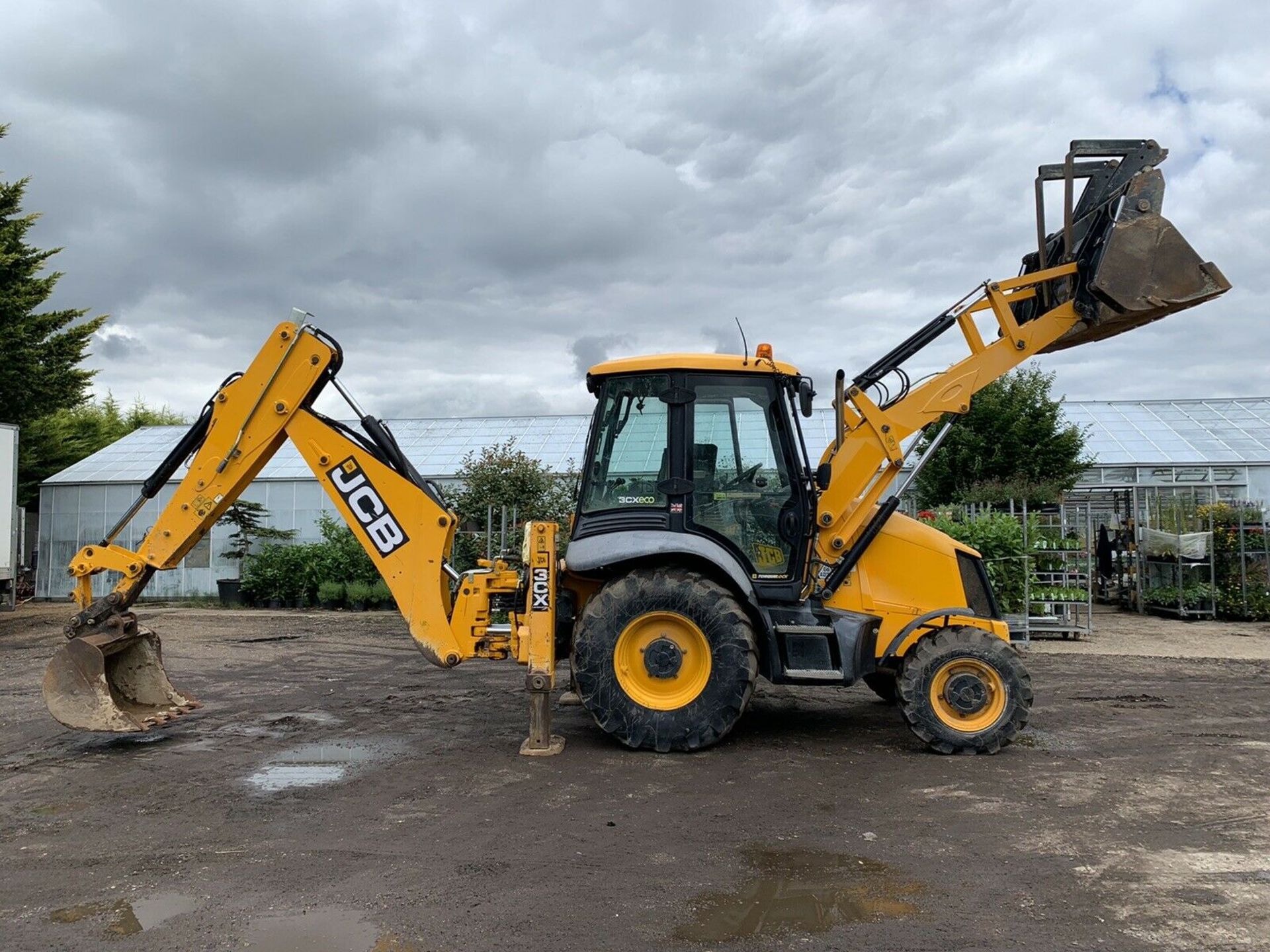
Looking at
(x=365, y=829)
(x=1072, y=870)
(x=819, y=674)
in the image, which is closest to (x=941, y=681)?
(x=819, y=674)

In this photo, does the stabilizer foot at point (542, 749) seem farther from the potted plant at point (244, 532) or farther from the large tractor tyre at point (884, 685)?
the potted plant at point (244, 532)

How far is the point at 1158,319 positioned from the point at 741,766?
14.7ft

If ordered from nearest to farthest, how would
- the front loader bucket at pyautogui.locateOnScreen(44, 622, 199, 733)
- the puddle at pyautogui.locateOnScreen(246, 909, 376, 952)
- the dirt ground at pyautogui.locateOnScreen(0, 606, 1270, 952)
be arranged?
the puddle at pyautogui.locateOnScreen(246, 909, 376, 952), the dirt ground at pyautogui.locateOnScreen(0, 606, 1270, 952), the front loader bucket at pyautogui.locateOnScreen(44, 622, 199, 733)

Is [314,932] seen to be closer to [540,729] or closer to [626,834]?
[626,834]

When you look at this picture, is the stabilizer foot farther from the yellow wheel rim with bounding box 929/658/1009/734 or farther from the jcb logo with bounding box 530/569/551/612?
the yellow wheel rim with bounding box 929/658/1009/734

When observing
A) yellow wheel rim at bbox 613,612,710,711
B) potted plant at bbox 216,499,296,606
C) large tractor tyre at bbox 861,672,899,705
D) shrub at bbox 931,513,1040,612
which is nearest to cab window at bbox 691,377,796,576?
yellow wheel rim at bbox 613,612,710,711

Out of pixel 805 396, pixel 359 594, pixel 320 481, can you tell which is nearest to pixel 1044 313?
pixel 805 396

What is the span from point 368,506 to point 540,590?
1499mm

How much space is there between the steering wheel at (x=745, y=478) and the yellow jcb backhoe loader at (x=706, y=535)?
15 mm

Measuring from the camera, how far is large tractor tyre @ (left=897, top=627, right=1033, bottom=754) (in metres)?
6.96

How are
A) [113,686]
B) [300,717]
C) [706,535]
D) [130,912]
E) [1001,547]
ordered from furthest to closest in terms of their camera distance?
[1001,547] → [300,717] → [113,686] → [706,535] → [130,912]

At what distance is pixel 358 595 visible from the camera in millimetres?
20641

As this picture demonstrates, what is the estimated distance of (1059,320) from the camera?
738 centimetres

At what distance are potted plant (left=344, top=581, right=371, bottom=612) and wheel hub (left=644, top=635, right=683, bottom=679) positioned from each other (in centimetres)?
1487
